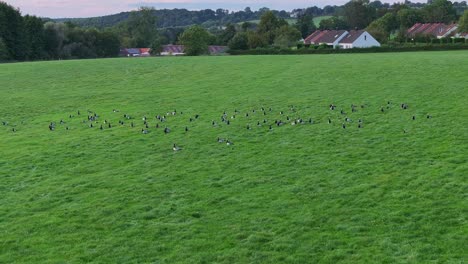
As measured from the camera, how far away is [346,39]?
150 m

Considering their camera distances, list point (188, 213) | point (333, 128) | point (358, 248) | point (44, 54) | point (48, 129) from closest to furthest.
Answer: point (358, 248), point (188, 213), point (333, 128), point (48, 129), point (44, 54)

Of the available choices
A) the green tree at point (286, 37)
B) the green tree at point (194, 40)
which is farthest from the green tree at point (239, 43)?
the green tree at point (286, 37)

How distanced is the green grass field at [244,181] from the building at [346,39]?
3896 inches

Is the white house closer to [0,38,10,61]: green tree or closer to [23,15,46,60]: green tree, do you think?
[23,15,46,60]: green tree

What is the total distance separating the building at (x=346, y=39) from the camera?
141 m

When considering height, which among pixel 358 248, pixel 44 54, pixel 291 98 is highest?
pixel 44 54

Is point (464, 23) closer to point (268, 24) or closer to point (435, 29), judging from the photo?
point (435, 29)

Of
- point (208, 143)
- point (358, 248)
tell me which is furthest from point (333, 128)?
point (358, 248)

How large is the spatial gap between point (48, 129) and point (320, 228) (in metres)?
23.4

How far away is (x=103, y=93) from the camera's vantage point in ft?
159

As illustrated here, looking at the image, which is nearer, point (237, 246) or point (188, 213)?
point (237, 246)

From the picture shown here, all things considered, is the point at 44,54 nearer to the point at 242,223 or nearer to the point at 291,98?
the point at 291,98

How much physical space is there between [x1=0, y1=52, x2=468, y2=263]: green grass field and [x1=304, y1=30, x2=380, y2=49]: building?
9897 centimetres

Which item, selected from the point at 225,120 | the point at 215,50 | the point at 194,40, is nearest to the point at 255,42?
the point at 194,40
